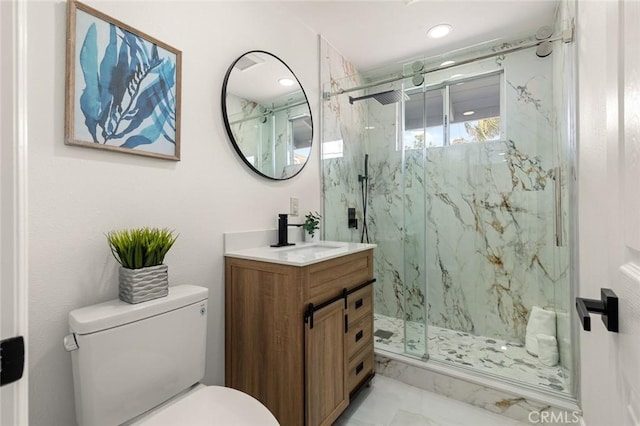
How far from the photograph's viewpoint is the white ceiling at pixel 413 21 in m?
1.93

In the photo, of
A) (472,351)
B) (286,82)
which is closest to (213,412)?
(286,82)

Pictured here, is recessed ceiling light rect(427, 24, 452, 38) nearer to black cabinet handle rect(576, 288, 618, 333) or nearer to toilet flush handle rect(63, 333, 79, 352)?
black cabinet handle rect(576, 288, 618, 333)

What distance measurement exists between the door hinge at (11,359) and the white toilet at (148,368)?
0.50m

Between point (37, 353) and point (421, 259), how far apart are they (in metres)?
2.36

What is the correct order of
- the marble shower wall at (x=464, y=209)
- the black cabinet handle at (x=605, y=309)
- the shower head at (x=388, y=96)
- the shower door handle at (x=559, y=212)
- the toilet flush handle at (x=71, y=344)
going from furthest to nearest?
1. the shower head at (x=388, y=96)
2. the marble shower wall at (x=464, y=209)
3. the shower door handle at (x=559, y=212)
4. the toilet flush handle at (x=71, y=344)
5. the black cabinet handle at (x=605, y=309)

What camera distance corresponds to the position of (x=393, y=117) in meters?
2.72

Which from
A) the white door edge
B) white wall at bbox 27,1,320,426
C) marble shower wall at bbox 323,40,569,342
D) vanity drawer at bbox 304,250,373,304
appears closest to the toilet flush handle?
white wall at bbox 27,1,320,426

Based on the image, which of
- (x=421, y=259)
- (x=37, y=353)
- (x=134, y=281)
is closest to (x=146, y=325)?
(x=134, y=281)

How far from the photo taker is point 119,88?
111 cm

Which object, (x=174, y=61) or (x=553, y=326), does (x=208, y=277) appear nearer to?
(x=174, y=61)

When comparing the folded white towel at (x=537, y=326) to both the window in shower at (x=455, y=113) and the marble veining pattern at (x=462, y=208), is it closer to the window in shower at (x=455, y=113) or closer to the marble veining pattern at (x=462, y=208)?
the marble veining pattern at (x=462, y=208)

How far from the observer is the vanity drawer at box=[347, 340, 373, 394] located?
5.32 ft

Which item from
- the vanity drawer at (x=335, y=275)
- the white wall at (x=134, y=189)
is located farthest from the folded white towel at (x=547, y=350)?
the white wall at (x=134, y=189)

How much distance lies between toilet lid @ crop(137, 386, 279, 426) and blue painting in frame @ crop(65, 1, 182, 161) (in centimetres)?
97
